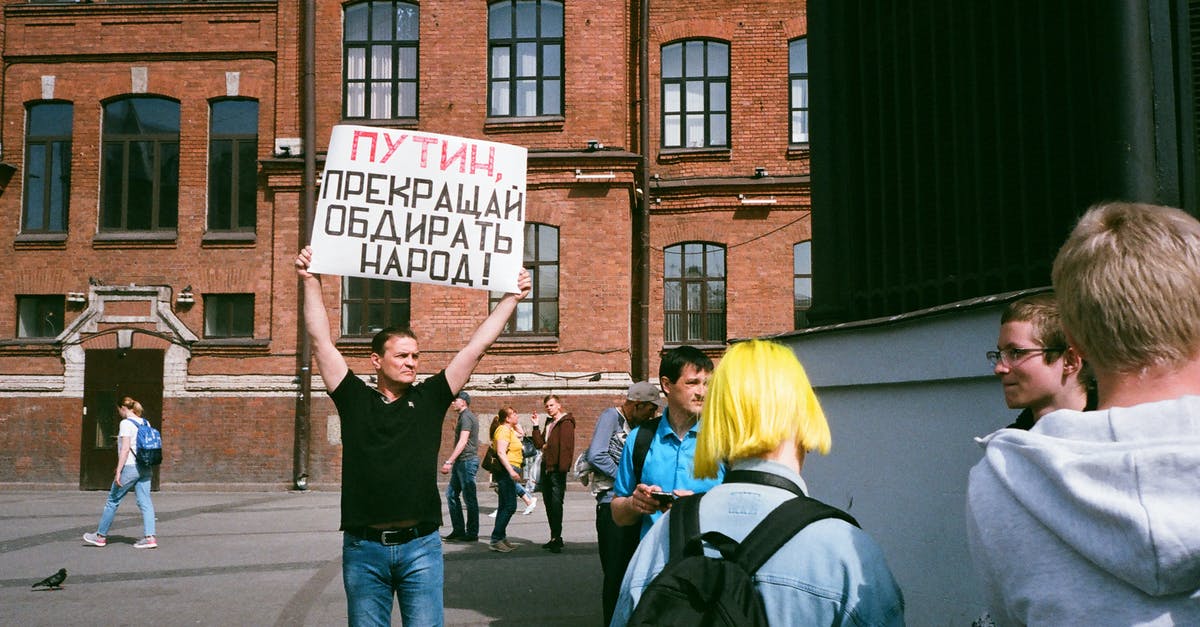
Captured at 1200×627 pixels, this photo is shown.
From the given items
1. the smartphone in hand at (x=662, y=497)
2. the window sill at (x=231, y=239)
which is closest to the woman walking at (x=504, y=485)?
the smartphone in hand at (x=662, y=497)

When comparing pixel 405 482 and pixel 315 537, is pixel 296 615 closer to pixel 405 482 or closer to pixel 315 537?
pixel 405 482

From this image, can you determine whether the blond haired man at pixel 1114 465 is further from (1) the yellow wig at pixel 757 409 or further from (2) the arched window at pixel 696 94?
(2) the arched window at pixel 696 94

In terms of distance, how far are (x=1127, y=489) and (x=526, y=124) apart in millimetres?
21384

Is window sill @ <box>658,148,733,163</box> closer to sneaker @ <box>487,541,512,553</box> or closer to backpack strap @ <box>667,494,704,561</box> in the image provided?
sneaker @ <box>487,541,512,553</box>

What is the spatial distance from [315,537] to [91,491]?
10837 mm

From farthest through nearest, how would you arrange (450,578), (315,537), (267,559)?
1. (315,537)
2. (267,559)
3. (450,578)

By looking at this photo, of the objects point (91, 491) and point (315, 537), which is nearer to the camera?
point (315, 537)

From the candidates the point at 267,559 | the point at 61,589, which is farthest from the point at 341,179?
the point at 267,559

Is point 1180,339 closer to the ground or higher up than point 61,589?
higher up

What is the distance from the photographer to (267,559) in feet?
37.2

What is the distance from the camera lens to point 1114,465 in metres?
1.50

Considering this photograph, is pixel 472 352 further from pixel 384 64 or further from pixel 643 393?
pixel 384 64

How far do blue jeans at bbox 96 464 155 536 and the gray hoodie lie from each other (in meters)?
12.3

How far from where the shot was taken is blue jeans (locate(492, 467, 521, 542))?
39.9 ft
